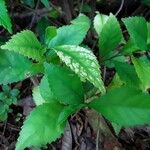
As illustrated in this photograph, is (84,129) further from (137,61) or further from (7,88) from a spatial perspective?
(137,61)

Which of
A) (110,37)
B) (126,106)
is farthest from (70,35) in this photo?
(126,106)

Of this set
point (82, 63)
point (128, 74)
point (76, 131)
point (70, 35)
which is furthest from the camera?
point (76, 131)

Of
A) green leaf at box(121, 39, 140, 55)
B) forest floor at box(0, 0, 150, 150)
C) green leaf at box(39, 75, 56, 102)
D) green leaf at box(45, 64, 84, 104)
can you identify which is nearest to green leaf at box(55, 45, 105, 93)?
green leaf at box(45, 64, 84, 104)

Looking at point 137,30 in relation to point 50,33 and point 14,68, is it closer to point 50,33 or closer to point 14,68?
point 50,33

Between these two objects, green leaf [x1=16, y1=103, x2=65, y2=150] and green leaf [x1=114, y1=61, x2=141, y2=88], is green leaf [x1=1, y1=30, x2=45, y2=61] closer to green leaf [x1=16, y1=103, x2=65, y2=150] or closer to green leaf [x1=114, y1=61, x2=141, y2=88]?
green leaf [x1=16, y1=103, x2=65, y2=150]

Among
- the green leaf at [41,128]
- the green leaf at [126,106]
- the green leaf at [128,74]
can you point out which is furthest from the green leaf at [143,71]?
the green leaf at [41,128]

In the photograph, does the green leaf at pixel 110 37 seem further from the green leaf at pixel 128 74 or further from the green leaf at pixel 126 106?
the green leaf at pixel 126 106

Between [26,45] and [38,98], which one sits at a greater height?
[26,45]

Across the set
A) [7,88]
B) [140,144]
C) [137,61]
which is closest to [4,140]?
[7,88]
